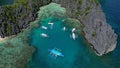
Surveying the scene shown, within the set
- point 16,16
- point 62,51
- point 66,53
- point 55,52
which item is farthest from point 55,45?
point 16,16

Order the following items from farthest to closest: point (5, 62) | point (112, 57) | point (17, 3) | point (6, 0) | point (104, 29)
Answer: point (6, 0) → point (17, 3) → point (104, 29) → point (112, 57) → point (5, 62)

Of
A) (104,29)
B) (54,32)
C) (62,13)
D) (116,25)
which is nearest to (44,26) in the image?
(54,32)

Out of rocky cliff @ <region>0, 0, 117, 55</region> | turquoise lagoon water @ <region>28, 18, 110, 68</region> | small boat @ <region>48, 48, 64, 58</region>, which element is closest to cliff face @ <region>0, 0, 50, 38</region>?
rocky cliff @ <region>0, 0, 117, 55</region>

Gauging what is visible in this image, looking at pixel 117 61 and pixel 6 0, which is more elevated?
pixel 6 0

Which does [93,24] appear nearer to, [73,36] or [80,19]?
[80,19]

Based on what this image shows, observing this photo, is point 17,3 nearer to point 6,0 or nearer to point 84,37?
point 6,0

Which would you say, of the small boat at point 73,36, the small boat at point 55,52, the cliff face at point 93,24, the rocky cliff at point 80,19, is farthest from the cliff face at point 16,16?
the small boat at point 73,36

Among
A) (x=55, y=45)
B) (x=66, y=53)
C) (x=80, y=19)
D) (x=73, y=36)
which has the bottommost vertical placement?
(x=66, y=53)
